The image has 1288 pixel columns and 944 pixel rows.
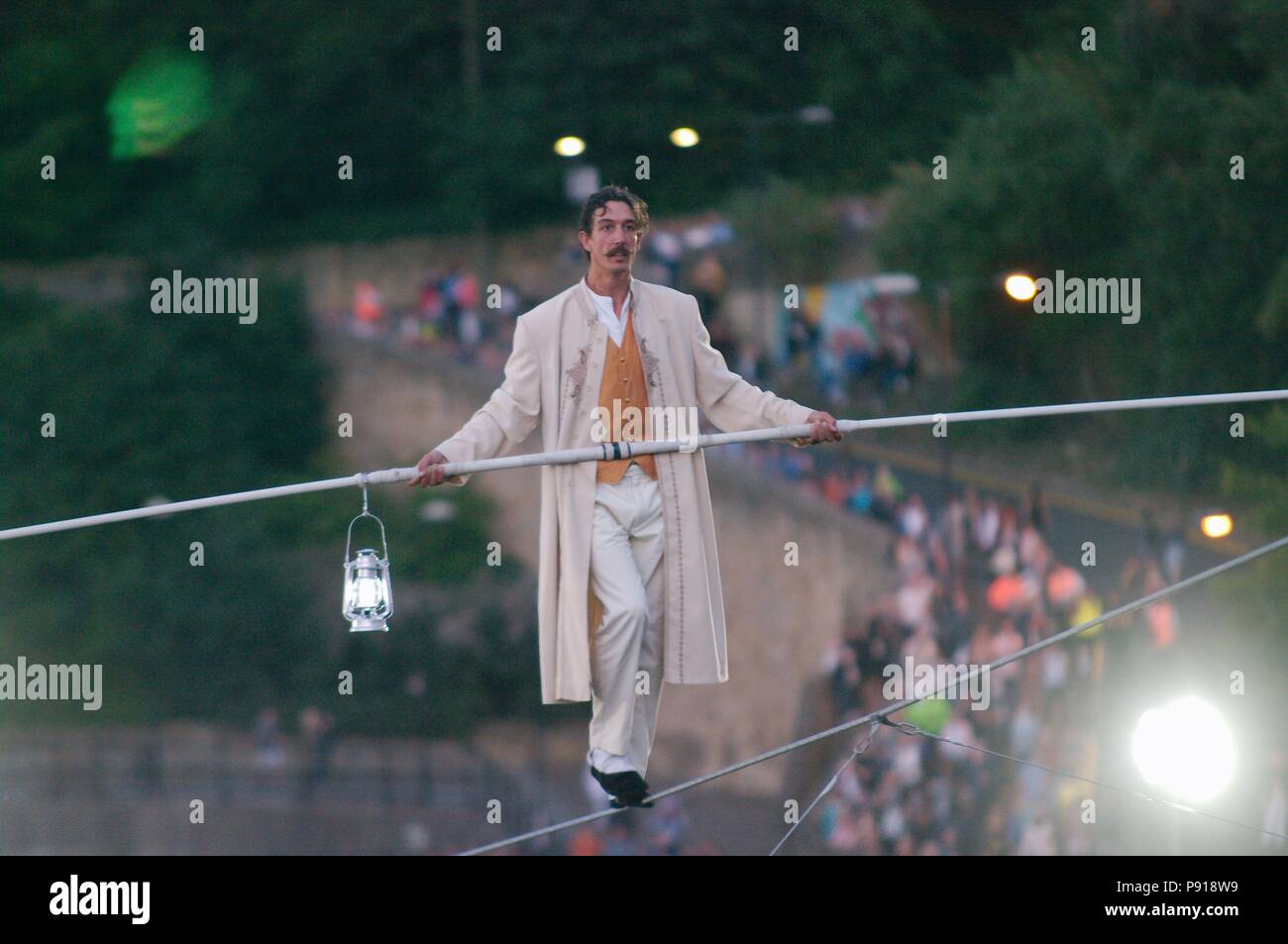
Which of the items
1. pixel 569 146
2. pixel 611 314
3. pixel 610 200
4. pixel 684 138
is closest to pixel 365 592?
Answer: pixel 611 314

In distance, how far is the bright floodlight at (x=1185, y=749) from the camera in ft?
51.1

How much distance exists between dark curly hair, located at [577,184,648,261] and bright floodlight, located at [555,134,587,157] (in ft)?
110

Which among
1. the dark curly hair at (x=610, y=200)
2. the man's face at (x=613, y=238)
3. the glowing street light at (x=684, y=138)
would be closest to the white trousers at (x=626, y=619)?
the man's face at (x=613, y=238)

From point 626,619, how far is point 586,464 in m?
0.62

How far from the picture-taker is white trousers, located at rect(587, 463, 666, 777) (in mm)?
9273

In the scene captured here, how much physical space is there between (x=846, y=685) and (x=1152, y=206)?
7.06 meters

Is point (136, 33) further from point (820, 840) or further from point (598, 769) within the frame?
point (598, 769)

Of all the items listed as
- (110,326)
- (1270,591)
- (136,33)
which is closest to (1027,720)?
(1270,591)

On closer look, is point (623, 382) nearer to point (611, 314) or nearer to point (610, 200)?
point (611, 314)

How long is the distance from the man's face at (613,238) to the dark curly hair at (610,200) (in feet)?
0.05

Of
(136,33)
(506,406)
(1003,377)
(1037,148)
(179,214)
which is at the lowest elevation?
(506,406)

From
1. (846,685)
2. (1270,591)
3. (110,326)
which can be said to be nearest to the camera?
(1270,591)

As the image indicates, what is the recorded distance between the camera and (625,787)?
→ 362 inches

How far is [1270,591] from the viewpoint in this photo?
23797mm
